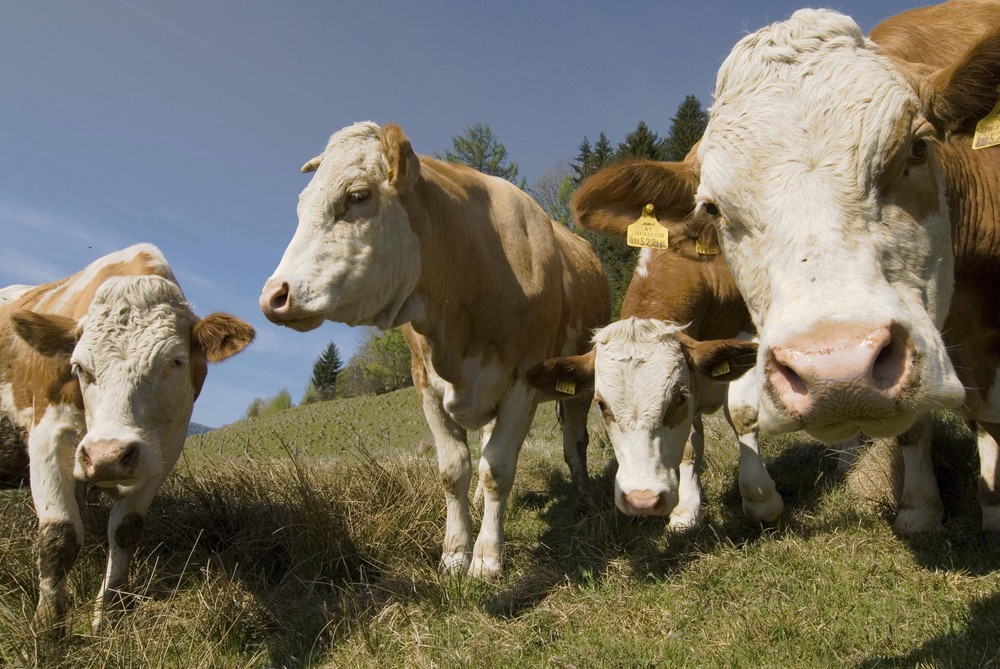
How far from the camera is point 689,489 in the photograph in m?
5.97

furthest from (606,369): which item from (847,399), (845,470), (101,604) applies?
(101,604)

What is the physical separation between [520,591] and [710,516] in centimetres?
202

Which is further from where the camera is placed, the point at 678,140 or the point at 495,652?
the point at 678,140

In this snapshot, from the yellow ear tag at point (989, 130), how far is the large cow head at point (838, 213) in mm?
37

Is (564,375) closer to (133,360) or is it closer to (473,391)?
(473,391)

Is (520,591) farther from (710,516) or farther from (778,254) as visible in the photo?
(778,254)

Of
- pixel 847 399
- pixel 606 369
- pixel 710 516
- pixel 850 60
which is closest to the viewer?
pixel 847 399

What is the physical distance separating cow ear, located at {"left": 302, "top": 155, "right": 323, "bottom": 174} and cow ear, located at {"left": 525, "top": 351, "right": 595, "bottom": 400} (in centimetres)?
221

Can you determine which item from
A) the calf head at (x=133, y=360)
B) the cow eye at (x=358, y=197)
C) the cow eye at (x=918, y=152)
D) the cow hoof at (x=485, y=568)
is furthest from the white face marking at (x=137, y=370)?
the cow eye at (x=918, y=152)

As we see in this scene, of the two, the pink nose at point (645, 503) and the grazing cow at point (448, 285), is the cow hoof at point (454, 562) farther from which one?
the pink nose at point (645, 503)

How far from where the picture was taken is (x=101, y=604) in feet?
15.4

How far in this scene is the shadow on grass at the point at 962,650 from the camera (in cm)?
304

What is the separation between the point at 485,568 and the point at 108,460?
2.59 metres

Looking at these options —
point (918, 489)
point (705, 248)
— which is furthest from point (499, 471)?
point (918, 489)
